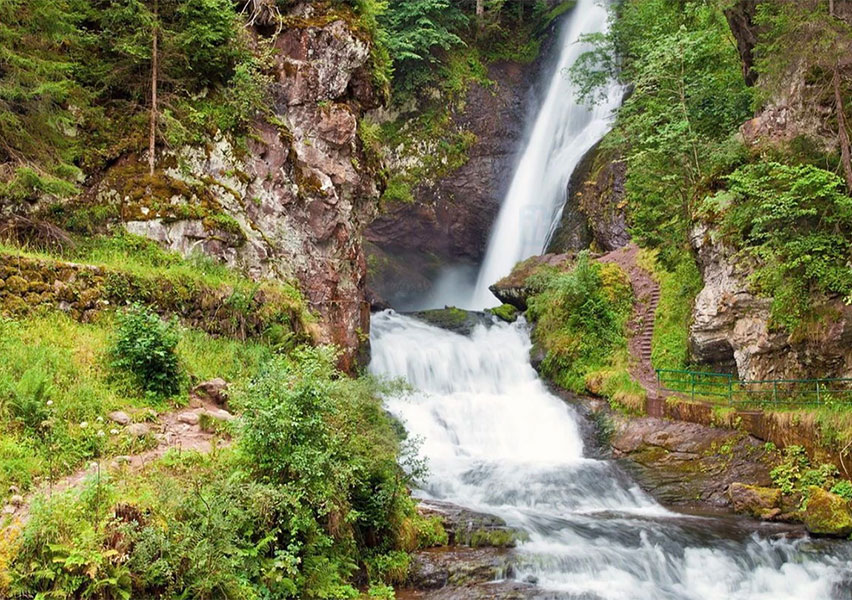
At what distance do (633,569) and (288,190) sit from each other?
1273 cm

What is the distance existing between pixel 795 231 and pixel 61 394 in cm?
1427

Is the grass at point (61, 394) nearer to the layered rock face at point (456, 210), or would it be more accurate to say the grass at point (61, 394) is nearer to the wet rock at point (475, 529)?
the wet rock at point (475, 529)

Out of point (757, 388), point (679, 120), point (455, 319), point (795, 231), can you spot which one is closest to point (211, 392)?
point (795, 231)

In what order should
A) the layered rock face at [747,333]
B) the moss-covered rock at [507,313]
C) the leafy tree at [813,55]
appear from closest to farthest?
the layered rock face at [747,333] → the leafy tree at [813,55] → the moss-covered rock at [507,313]

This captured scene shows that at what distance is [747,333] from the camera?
15.5 m

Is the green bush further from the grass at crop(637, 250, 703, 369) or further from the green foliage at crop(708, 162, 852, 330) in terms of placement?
the grass at crop(637, 250, 703, 369)

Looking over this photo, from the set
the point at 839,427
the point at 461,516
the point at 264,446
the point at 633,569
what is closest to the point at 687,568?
the point at 633,569

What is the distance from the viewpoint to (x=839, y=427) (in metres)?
12.6

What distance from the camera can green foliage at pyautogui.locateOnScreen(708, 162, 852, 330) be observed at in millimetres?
13055

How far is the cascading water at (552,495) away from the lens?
937cm

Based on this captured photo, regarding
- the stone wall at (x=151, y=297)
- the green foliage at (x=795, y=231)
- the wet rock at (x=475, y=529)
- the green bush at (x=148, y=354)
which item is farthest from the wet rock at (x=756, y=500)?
the green bush at (x=148, y=354)

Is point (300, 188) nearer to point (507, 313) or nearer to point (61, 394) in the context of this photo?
point (61, 394)

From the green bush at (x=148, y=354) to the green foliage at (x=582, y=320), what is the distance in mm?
13185

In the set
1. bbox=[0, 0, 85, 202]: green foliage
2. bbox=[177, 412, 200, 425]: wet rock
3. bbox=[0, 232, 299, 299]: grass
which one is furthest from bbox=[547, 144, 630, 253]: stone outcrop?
bbox=[177, 412, 200, 425]: wet rock
